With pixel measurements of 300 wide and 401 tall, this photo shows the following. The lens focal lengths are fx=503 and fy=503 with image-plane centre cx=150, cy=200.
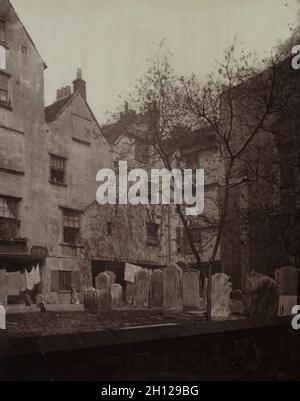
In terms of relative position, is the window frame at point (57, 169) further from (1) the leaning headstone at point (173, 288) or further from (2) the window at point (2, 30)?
(1) the leaning headstone at point (173, 288)

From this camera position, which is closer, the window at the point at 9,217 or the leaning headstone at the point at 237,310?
the leaning headstone at the point at 237,310

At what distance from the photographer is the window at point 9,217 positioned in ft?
46.7

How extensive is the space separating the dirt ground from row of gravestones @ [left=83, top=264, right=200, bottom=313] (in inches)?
13.5

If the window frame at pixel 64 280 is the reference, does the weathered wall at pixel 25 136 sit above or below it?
above

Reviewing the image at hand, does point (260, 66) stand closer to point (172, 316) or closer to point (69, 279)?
point (172, 316)

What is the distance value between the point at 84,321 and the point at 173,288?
2.97 meters

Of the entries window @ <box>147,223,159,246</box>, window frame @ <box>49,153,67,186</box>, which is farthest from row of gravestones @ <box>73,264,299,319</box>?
window frame @ <box>49,153,67,186</box>

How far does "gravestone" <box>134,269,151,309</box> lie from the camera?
14287 millimetres

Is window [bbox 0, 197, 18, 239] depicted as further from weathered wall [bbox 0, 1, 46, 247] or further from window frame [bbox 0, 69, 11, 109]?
window frame [bbox 0, 69, 11, 109]

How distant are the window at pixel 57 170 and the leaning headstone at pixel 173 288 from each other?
4.00m

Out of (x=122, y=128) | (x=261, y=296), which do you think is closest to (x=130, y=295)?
(x=122, y=128)

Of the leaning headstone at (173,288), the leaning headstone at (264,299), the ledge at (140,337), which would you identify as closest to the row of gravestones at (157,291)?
the leaning headstone at (173,288)
